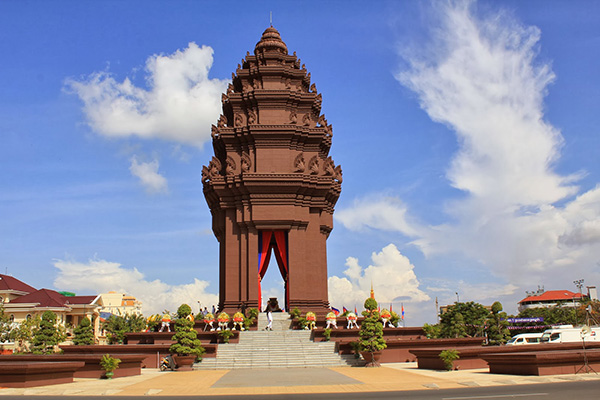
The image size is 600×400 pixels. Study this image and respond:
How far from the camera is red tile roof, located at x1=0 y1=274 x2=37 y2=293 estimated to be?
6241 centimetres

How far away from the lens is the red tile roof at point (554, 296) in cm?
11875

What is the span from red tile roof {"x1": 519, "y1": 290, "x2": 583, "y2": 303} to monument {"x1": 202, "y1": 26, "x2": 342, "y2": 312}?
94301 millimetres

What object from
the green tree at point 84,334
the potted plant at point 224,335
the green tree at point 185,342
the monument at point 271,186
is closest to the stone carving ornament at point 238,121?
the monument at point 271,186

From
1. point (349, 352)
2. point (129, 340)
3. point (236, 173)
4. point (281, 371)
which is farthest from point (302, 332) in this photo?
point (236, 173)

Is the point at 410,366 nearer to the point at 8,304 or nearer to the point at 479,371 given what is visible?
the point at 479,371

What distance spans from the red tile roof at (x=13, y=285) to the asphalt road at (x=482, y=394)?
52038 mm

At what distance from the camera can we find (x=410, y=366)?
1059 inches

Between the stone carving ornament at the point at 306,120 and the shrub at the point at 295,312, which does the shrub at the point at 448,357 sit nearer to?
the shrub at the point at 295,312

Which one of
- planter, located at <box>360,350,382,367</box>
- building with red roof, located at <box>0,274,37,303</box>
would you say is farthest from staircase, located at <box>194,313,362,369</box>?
building with red roof, located at <box>0,274,37,303</box>

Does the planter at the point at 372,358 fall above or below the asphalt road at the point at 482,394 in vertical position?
above

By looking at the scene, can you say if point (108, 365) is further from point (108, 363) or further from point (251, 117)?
point (251, 117)

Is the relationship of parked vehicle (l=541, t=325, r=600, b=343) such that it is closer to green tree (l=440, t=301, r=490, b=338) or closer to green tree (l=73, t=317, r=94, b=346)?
green tree (l=440, t=301, r=490, b=338)

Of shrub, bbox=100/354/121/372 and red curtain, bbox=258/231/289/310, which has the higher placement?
red curtain, bbox=258/231/289/310

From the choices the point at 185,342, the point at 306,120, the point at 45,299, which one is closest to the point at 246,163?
the point at 306,120
